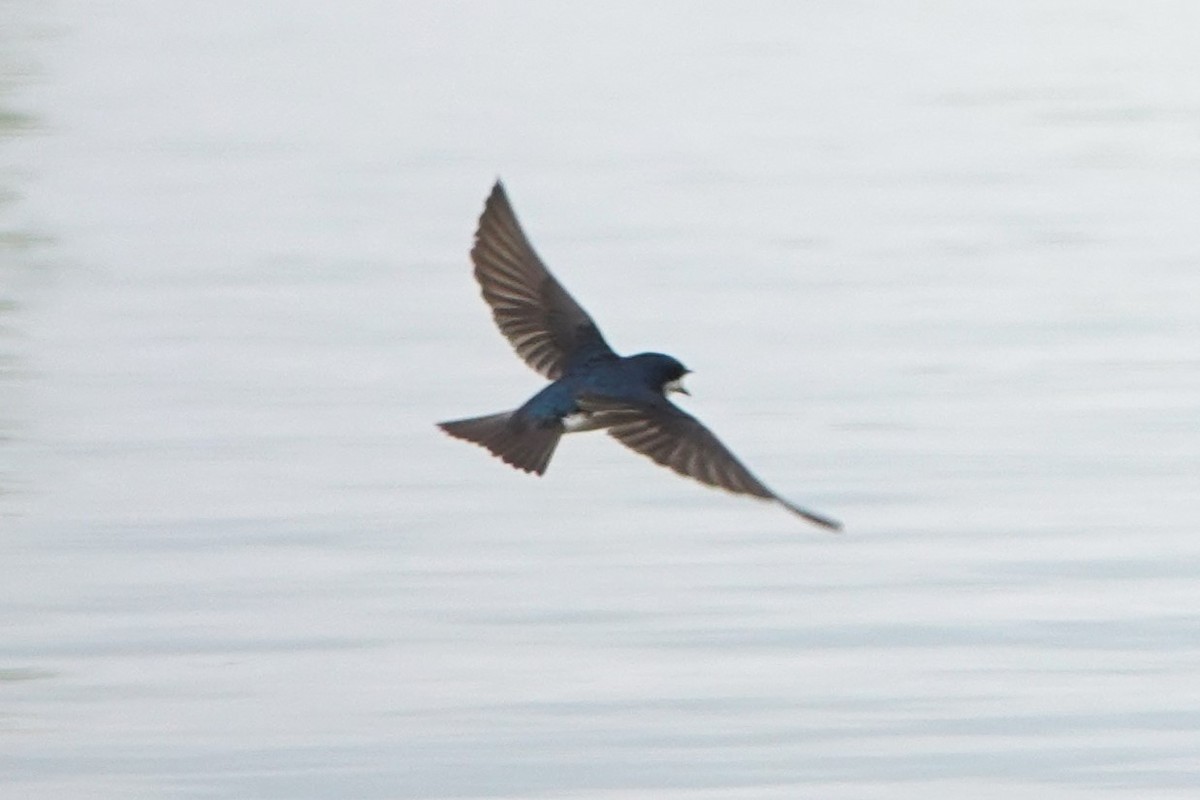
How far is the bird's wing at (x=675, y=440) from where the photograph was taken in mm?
4977

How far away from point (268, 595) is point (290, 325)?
88.1 inches

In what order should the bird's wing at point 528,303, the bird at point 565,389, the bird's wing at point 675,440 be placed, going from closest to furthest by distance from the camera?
the bird's wing at point 675,440, the bird at point 565,389, the bird's wing at point 528,303

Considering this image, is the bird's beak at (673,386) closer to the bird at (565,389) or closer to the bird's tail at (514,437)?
the bird at (565,389)

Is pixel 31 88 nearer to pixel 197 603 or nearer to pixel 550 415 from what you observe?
pixel 197 603

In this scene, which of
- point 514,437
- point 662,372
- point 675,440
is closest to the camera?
point 675,440

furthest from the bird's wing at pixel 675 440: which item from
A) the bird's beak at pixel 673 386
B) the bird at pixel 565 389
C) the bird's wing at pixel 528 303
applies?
the bird's wing at pixel 528 303

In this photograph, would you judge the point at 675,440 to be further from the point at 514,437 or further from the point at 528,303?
the point at 528,303

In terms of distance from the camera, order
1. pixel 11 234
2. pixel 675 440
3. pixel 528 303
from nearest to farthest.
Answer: pixel 675 440 → pixel 528 303 → pixel 11 234

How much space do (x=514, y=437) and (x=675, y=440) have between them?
0.88ft

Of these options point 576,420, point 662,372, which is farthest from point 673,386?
point 576,420

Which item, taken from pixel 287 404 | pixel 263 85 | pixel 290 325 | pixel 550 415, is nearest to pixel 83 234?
pixel 290 325

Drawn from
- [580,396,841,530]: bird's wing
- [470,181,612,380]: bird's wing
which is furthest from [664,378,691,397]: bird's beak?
[470,181,612,380]: bird's wing

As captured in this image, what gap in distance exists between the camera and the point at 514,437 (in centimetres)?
524

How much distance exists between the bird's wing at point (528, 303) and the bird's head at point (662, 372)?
234 mm
